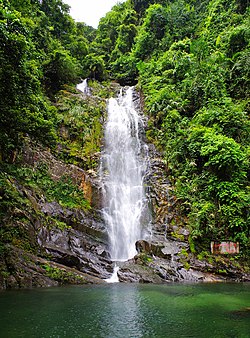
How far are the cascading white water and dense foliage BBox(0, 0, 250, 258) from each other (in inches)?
44.6

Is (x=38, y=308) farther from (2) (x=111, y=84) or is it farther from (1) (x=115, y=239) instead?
(2) (x=111, y=84)

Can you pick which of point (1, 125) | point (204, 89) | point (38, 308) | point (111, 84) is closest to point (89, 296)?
point (38, 308)

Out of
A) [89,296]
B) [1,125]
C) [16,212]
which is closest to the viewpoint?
[89,296]

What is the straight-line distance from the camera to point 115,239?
44.0 ft

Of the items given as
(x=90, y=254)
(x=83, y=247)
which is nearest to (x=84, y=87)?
(x=83, y=247)

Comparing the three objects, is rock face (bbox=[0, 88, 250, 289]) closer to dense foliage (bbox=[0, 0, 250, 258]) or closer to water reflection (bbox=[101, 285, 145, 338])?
dense foliage (bbox=[0, 0, 250, 258])

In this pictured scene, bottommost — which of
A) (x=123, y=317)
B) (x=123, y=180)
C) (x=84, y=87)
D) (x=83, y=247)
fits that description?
(x=123, y=317)

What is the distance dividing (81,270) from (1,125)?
5819mm

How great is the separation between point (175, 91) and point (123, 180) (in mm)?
8593

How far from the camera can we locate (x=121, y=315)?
514 centimetres

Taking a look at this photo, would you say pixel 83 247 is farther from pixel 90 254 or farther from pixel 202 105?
pixel 202 105

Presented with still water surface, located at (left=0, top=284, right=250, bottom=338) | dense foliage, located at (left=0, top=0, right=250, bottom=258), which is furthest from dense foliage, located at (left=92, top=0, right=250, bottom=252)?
still water surface, located at (left=0, top=284, right=250, bottom=338)

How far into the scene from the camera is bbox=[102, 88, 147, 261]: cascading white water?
13.6 metres

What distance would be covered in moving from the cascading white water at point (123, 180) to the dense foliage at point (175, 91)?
1.13 metres
